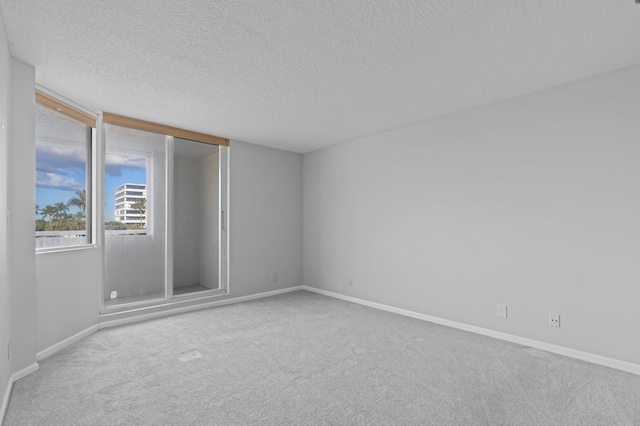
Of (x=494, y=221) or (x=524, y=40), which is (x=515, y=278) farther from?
(x=524, y=40)

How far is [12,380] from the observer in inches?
94.5

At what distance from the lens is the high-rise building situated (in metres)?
4.00

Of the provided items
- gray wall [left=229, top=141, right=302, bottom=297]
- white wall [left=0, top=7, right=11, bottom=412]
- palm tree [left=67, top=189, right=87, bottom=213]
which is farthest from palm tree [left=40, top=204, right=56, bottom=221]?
gray wall [left=229, top=141, right=302, bottom=297]

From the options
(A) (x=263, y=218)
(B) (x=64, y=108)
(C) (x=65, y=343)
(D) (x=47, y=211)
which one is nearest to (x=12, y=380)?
(C) (x=65, y=343)

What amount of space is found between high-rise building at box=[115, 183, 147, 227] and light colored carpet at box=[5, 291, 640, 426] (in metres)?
1.31

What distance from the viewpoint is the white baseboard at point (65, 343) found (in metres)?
2.84

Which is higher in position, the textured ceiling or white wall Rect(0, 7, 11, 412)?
the textured ceiling

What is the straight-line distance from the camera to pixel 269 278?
211 inches

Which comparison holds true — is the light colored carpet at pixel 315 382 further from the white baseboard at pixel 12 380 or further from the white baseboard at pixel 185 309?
the white baseboard at pixel 185 309

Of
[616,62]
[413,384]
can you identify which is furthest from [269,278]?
[616,62]

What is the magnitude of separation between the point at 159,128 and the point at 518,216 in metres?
4.30

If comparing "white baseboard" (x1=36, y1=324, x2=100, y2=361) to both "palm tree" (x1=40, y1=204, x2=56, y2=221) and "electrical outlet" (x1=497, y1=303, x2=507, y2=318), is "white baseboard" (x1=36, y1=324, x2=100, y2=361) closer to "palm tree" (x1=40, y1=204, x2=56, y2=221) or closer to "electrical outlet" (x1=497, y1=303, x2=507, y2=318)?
"palm tree" (x1=40, y1=204, x2=56, y2=221)

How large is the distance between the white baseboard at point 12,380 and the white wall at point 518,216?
3.65 meters

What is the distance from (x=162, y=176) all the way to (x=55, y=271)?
66.6 inches
